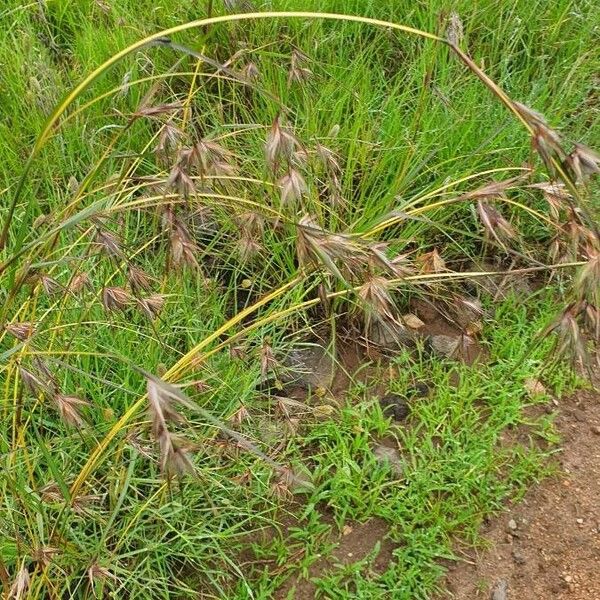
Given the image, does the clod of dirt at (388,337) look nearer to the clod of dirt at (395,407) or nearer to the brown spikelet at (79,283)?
the clod of dirt at (395,407)

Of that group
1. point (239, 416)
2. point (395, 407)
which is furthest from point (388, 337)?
point (239, 416)

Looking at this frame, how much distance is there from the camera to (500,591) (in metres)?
1.89

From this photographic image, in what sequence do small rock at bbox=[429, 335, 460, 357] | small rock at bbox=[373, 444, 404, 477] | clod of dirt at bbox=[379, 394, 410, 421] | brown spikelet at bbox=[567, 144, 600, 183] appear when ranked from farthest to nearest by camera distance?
small rock at bbox=[429, 335, 460, 357] < clod of dirt at bbox=[379, 394, 410, 421] < small rock at bbox=[373, 444, 404, 477] < brown spikelet at bbox=[567, 144, 600, 183]

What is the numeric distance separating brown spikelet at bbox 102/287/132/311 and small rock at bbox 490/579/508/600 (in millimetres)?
1092

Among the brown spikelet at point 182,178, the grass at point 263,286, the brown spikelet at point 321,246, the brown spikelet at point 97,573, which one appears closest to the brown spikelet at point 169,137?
the grass at point 263,286

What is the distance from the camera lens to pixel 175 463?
3.48ft

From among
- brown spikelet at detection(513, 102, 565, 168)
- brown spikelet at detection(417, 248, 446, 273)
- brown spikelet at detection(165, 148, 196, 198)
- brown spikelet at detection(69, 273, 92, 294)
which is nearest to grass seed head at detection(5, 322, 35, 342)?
brown spikelet at detection(69, 273, 92, 294)

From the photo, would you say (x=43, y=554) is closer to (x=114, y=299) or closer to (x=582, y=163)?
(x=114, y=299)

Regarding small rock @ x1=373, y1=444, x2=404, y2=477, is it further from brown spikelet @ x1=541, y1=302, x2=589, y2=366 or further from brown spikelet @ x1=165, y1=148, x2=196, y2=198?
brown spikelet @ x1=165, y1=148, x2=196, y2=198

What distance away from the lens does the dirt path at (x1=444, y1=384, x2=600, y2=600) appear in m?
1.90

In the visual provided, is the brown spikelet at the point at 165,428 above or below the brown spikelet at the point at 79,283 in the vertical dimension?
above

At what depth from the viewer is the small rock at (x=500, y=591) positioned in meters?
1.88

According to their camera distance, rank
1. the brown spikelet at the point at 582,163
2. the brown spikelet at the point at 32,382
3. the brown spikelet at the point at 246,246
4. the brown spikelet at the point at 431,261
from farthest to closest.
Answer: the brown spikelet at the point at 431,261 < the brown spikelet at the point at 246,246 < the brown spikelet at the point at 32,382 < the brown spikelet at the point at 582,163

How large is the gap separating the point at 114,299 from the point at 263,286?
0.91m
